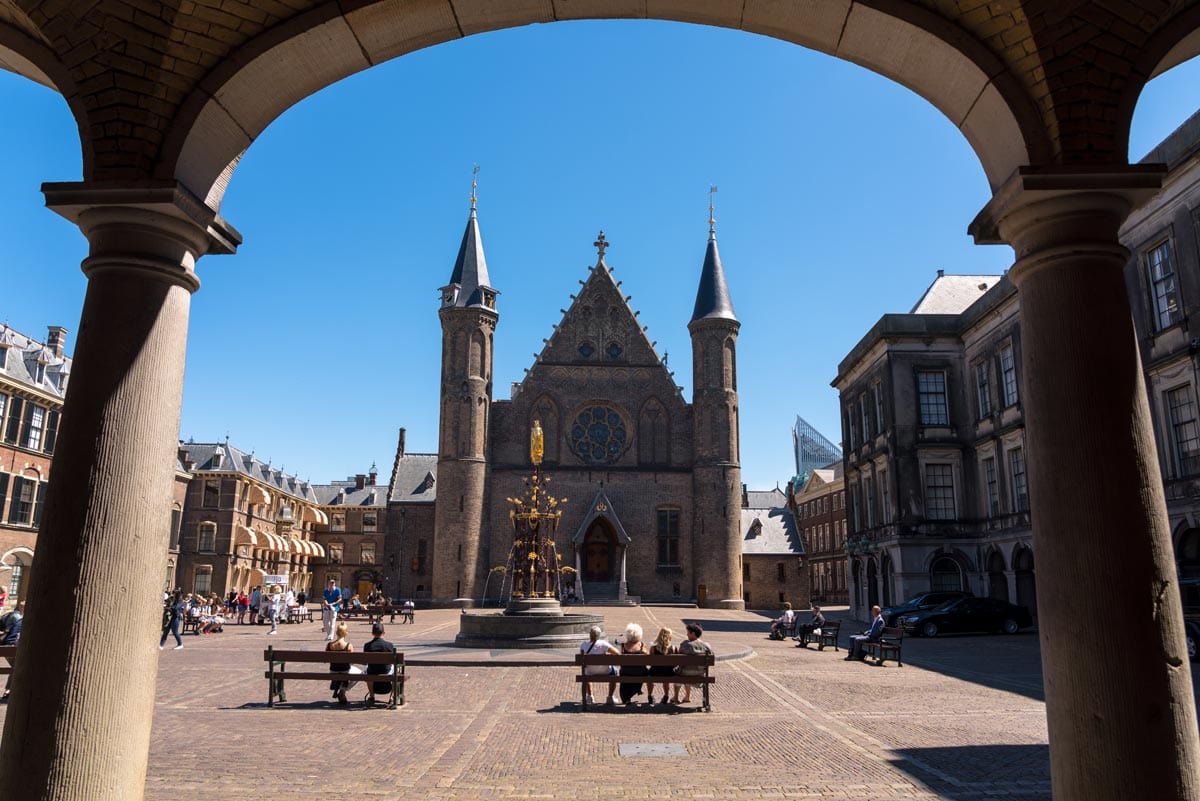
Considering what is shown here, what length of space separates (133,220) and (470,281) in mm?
46082

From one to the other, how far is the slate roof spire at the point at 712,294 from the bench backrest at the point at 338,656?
40.0 m

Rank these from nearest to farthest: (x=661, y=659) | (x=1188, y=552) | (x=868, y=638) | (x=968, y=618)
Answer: (x=661, y=659), (x=868, y=638), (x=1188, y=552), (x=968, y=618)

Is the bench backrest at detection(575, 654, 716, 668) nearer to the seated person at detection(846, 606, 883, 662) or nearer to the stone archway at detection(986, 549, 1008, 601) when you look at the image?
the seated person at detection(846, 606, 883, 662)

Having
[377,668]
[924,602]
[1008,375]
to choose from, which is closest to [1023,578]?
[924,602]

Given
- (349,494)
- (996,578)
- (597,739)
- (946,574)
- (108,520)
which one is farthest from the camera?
(349,494)

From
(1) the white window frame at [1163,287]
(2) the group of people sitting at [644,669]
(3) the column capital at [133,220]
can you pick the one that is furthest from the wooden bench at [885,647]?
(3) the column capital at [133,220]

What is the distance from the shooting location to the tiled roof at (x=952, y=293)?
38844 millimetres

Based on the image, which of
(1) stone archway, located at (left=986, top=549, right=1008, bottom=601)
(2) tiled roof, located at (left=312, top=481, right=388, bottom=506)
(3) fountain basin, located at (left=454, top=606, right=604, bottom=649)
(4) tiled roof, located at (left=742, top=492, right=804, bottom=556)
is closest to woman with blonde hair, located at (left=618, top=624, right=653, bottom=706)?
(3) fountain basin, located at (left=454, top=606, right=604, bottom=649)

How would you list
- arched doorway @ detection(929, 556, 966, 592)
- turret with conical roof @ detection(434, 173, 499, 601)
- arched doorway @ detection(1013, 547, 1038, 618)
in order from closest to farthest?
1. arched doorway @ detection(1013, 547, 1038, 618)
2. arched doorway @ detection(929, 556, 966, 592)
3. turret with conical roof @ detection(434, 173, 499, 601)

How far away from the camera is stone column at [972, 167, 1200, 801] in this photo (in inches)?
170

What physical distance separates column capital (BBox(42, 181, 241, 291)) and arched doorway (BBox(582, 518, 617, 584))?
142ft

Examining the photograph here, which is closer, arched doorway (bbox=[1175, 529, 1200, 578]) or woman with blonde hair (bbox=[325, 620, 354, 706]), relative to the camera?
woman with blonde hair (bbox=[325, 620, 354, 706])

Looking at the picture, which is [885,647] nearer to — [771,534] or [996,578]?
A: [996,578]

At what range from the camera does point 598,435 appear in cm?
4981
